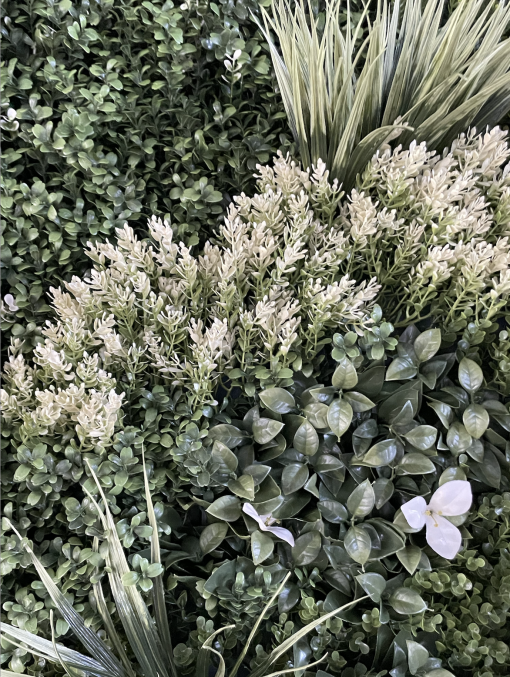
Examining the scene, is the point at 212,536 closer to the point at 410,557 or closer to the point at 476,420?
the point at 410,557

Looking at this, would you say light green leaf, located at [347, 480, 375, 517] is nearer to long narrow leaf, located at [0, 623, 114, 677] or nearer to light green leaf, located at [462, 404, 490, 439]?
light green leaf, located at [462, 404, 490, 439]

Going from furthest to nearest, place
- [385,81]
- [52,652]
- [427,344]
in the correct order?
1. [385,81]
2. [427,344]
3. [52,652]

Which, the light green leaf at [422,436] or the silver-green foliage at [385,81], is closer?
the light green leaf at [422,436]

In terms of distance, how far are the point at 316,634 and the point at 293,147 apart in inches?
33.1

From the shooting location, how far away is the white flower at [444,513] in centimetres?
68

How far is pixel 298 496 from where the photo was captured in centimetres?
73

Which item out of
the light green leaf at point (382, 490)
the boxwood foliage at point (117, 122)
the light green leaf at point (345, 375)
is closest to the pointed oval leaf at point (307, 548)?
the light green leaf at point (382, 490)

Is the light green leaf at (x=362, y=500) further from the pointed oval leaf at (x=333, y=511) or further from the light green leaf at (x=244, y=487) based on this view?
the light green leaf at (x=244, y=487)

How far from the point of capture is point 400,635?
0.69m

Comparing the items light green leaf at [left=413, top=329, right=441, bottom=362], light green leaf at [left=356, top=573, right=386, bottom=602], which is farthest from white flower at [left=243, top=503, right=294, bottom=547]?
light green leaf at [left=413, top=329, right=441, bottom=362]

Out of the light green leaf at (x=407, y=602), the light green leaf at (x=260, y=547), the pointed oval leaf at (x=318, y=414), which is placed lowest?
the light green leaf at (x=407, y=602)

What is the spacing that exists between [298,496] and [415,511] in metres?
0.17

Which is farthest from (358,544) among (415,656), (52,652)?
(52,652)

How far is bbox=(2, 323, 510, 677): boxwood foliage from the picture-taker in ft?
2.25
